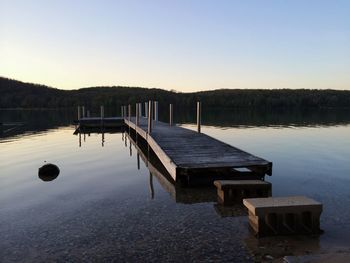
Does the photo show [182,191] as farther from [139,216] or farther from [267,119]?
[267,119]

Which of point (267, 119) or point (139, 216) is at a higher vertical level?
point (267, 119)

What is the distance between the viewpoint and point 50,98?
12538 cm

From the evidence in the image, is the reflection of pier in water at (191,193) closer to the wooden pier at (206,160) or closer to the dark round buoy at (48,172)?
the wooden pier at (206,160)

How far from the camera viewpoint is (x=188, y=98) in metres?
111

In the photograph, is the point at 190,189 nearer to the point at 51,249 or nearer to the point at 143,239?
the point at 143,239

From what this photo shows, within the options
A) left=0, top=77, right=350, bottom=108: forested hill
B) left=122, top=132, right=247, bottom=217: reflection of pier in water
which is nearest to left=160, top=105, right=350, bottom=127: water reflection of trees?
left=122, top=132, right=247, bottom=217: reflection of pier in water

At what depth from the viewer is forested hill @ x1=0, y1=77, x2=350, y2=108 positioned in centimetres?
10638

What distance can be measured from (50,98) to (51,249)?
12460cm

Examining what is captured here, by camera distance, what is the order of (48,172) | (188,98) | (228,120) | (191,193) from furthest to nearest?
(188,98) < (228,120) < (48,172) < (191,193)

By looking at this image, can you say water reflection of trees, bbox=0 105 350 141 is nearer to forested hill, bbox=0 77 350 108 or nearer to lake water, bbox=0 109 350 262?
lake water, bbox=0 109 350 262

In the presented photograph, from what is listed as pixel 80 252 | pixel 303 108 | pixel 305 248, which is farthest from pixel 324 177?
pixel 303 108

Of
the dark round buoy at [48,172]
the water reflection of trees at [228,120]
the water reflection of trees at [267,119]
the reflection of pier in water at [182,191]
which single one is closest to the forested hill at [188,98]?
the water reflection of trees at [228,120]

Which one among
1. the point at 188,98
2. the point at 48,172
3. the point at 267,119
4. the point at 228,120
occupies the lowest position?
the point at 48,172

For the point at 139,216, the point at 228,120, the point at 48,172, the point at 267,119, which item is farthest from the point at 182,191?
the point at 267,119
